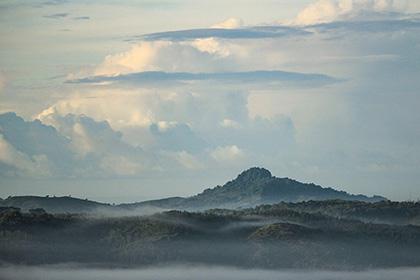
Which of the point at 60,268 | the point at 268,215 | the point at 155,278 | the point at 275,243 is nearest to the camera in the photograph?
the point at 155,278

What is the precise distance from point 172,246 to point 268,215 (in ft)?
95.1

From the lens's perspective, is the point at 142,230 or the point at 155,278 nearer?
the point at 155,278

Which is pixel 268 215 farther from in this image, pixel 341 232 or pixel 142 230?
pixel 142 230

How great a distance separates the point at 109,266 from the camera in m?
168

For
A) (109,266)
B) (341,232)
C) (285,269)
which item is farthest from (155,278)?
(341,232)

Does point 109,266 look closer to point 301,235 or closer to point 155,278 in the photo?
point 155,278

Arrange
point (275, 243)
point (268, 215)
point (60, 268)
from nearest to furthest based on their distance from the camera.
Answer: point (60, 268) → point (275, 243) → point (268, 215)

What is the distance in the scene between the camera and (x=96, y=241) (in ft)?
562

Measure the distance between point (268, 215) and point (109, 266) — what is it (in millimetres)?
40144

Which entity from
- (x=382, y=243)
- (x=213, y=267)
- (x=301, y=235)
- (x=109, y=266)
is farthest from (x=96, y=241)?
(x=382, y=243)

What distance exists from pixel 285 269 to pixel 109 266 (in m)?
28.9

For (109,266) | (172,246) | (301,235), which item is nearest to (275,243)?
(301,235)

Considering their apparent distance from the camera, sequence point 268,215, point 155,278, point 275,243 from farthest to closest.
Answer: point 268,215, point 275,243, point 155,278

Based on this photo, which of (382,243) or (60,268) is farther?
(382,243)
